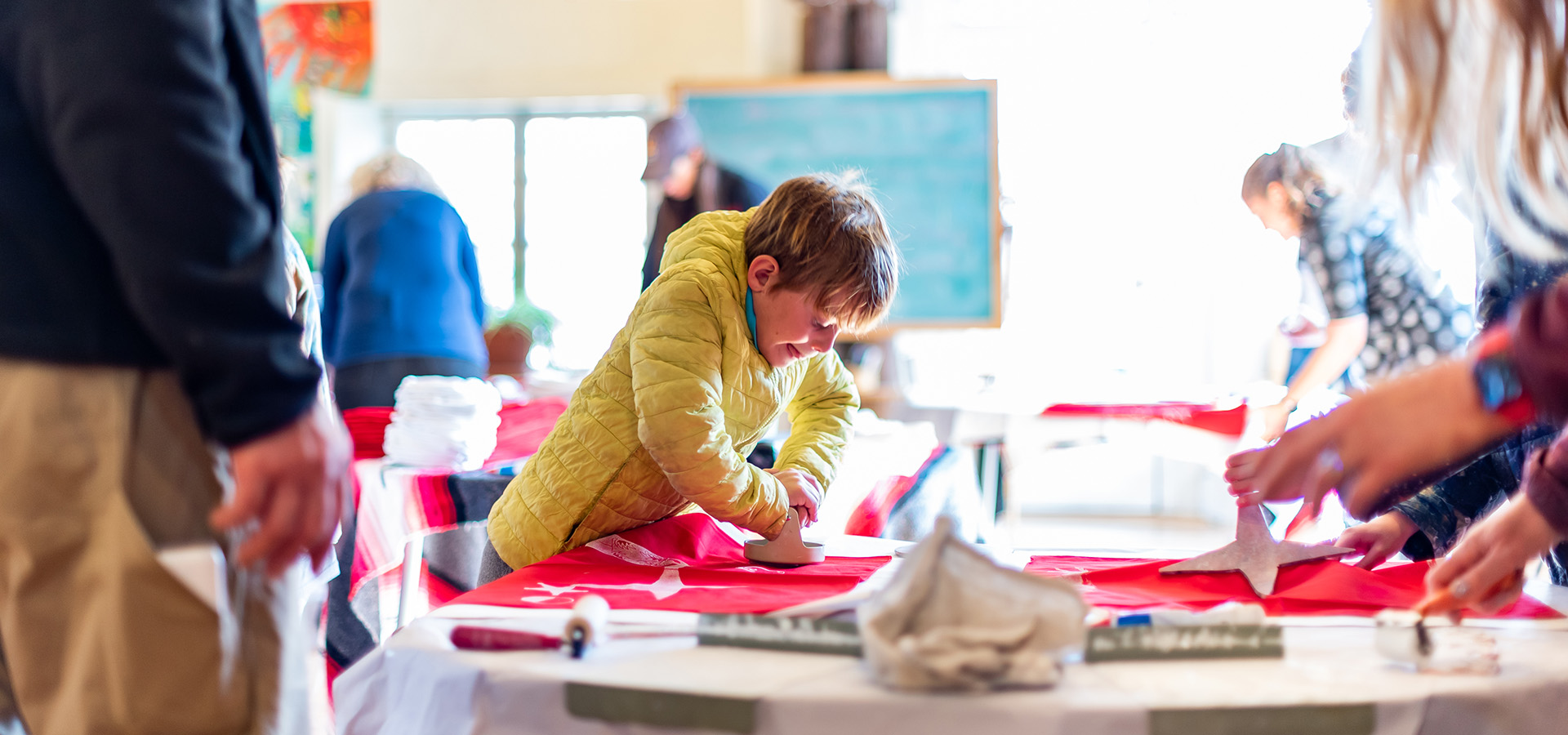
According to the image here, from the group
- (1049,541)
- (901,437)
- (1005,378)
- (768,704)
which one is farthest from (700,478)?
(1005,378)

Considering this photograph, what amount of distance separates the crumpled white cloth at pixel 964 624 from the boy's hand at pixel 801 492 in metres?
0.58

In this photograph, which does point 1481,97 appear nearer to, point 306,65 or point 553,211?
point 553,211

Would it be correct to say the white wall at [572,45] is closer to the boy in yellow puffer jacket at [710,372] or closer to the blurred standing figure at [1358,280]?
the blurred standing figure at [1358,280]

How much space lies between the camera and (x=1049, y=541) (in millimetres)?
5051

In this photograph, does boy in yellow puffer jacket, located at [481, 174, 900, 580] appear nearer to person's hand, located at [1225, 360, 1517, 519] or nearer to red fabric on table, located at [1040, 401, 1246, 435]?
person's hand, located at [1225, 360, 1517, 519]

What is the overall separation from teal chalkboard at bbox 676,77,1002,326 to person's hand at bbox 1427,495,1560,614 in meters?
3.98

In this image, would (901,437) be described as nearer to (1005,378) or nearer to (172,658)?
(172,658)

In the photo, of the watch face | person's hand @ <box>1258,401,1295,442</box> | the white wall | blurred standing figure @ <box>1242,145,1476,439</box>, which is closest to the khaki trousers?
the watch face

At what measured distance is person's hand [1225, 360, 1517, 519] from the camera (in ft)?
2.16

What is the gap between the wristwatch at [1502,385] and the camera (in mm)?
646

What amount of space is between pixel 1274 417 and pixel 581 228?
12.7 feet

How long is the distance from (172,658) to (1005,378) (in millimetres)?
5280

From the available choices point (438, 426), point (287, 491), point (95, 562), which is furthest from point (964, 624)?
point (438, 426)

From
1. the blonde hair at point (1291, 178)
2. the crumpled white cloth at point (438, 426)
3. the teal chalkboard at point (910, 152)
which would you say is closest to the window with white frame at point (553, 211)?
the teal chalkboard at point (910, 152)
